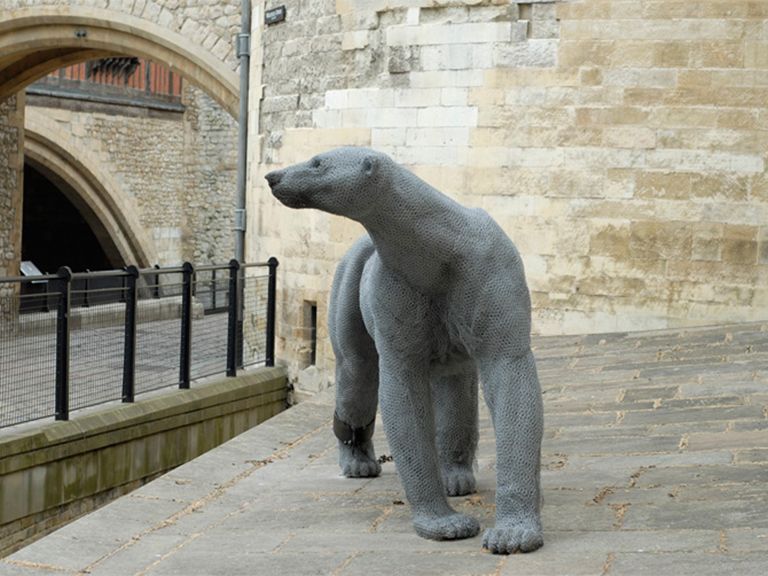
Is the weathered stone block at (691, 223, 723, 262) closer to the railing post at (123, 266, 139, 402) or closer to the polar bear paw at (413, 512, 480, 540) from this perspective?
the railing post at (123, 266, 139, 402)

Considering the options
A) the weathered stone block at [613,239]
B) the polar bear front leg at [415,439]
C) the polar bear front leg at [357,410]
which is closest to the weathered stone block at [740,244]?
the weathered stone block at [613,239]

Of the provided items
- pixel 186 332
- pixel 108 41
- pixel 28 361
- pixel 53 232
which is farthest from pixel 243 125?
pixel 53 232

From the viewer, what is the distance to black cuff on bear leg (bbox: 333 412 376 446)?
487 cm

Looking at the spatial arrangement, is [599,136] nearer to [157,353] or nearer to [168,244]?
[157,353]

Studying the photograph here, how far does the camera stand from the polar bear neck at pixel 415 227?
3705mm

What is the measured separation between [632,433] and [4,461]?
3.42 metres

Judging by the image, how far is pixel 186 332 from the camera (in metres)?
9.58

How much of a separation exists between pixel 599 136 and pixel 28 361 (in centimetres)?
388

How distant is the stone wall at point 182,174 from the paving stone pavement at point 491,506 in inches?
597

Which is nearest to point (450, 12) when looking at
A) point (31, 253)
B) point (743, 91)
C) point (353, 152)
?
point (743, 91)

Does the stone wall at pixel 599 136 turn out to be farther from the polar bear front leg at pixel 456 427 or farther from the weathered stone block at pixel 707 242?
the polar bear front leg at pixel 456 427

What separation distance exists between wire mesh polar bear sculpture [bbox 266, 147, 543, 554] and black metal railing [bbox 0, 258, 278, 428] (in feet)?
13.7

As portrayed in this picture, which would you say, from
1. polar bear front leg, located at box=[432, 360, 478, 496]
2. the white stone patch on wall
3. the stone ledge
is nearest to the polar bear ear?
polar bear front leg, located at box=[432, 360, 478, 496]

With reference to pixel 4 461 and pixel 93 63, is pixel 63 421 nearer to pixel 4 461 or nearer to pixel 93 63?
pixel 4 461
